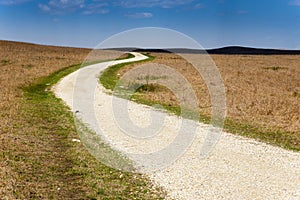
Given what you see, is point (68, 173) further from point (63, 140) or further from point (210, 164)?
point (210, 164)

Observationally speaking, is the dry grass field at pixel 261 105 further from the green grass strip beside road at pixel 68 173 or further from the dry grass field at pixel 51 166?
the dry grass field at pixel 51 166

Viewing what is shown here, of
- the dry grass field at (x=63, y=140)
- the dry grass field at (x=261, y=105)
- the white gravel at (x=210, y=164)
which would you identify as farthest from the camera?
the dry grass field at (x=261, y=105)

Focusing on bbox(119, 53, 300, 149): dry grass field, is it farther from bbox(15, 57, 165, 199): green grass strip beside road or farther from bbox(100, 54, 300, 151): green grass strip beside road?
bbox(15, 57, 165, 199): green grass strip beside road

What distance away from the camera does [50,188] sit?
10.3 metres

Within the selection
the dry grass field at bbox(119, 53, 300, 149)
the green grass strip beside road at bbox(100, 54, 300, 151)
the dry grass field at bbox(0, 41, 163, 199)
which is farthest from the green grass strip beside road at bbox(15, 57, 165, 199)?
the dry grass field at bbox(119, 53, 300, 149)

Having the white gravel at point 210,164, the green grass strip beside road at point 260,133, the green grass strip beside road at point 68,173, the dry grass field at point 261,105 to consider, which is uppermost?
the dry grass field at point 261,105

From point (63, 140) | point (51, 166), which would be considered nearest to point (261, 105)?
point (63, 140)

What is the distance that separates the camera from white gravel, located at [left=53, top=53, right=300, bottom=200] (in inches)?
390

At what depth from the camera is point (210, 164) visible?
39.9ft

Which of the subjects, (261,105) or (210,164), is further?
(261,105)

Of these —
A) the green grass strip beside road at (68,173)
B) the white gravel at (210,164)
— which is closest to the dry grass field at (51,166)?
the green grass strip beside road at (68,173)

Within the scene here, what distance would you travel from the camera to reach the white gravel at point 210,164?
32.5 ft

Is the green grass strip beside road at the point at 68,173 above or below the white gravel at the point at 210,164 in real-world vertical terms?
below

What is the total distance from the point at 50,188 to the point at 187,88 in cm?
2256
